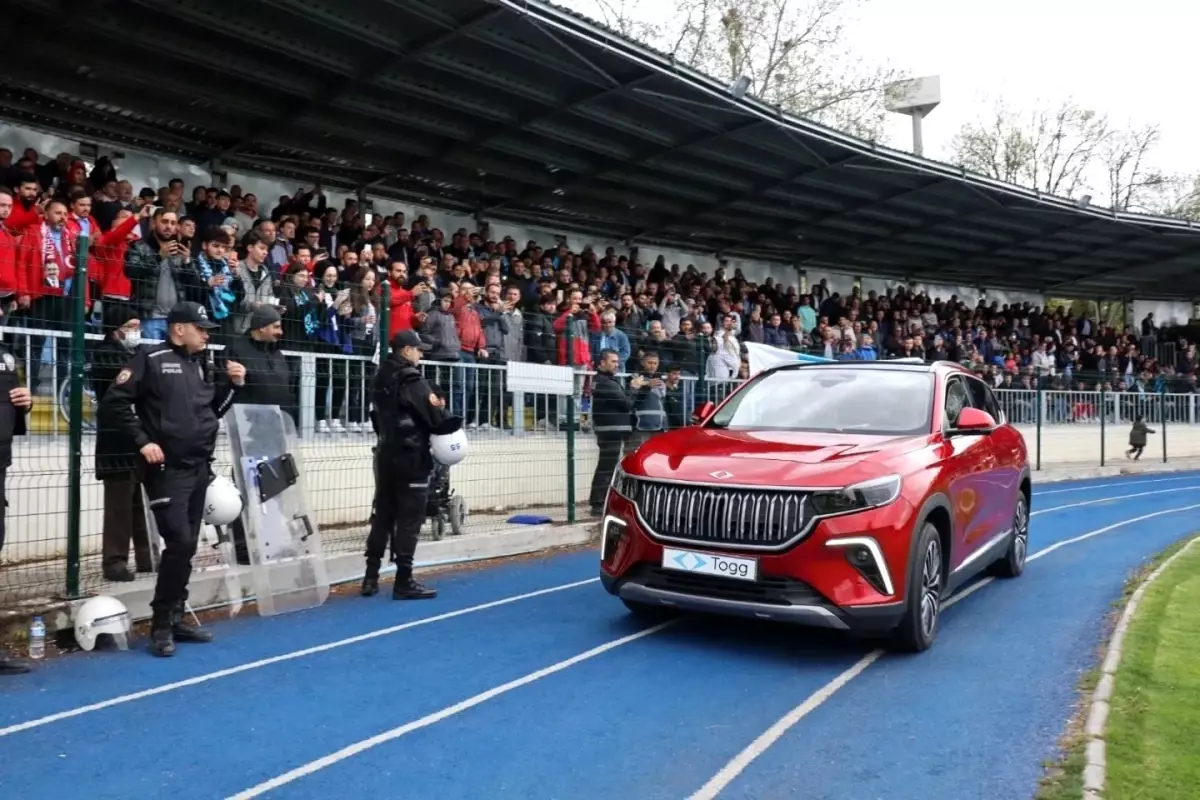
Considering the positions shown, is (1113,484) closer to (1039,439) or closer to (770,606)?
(1039,439)

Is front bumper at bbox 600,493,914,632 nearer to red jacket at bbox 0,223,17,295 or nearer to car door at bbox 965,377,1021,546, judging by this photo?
car door at bbox 965,377,1021,546

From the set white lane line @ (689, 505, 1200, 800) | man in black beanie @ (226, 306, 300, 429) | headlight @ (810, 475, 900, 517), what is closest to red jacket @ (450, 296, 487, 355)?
man in black beanie @ (226, 306, 300, 429)

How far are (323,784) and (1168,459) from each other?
27.2 meters

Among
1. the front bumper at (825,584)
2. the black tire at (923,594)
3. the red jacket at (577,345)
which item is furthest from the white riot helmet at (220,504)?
the red jacket at (577,345)

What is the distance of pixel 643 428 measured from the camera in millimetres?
12438

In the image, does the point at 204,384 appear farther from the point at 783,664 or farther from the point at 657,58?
the point at 657,58

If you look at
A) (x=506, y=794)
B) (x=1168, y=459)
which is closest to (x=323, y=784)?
(x=506, y=794)

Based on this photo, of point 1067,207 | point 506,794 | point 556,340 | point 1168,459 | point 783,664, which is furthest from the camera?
point 1168,459

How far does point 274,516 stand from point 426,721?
126 inches

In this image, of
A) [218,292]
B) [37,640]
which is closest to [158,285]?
[218,292]

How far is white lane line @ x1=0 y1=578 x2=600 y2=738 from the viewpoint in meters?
5.13

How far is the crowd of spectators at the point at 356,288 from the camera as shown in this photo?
8.32m

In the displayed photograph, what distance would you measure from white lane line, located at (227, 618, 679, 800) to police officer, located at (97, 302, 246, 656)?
2.16 m

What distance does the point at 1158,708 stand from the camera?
5277 millimetres
